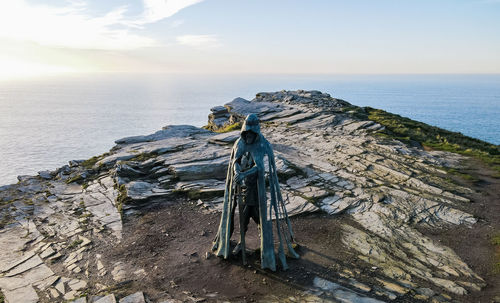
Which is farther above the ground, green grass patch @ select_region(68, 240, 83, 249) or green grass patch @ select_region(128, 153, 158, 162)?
green grass patch @ select_region(128, 153, 158, 162)

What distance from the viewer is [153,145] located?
66.4 ft

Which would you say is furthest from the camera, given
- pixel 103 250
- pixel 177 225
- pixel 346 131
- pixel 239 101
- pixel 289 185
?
pixel 239 101

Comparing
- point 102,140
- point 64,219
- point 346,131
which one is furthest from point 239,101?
point 102,140

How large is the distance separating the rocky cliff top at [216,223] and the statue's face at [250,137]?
353cm

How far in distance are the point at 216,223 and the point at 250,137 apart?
15.4 ft

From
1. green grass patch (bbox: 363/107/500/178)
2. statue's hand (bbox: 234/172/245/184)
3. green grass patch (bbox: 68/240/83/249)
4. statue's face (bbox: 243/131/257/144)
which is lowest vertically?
green grass patch (bbox: 68/240/83/249)

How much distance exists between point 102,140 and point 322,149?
47198mm

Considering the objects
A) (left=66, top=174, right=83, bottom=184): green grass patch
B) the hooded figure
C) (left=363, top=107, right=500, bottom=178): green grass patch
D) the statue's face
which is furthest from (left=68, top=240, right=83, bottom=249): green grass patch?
(left=363, top=107, right=500, bottom=178): green grass patch

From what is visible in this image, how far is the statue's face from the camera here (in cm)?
845

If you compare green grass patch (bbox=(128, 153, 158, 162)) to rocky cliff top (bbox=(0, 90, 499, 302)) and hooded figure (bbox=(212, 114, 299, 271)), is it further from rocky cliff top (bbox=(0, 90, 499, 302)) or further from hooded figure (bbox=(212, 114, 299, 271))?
hooded figure (bbox=(212, 114, 299, 271))

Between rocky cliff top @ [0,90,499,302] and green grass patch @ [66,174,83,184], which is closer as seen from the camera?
rocky cliff top @ [0,90,499,302]

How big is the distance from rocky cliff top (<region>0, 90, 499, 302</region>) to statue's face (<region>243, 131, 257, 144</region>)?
11.6 feet

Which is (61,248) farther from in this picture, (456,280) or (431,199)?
(431,199)

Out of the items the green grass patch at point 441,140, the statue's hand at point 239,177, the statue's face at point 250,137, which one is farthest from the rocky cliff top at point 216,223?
the statue's face at point 250,137
